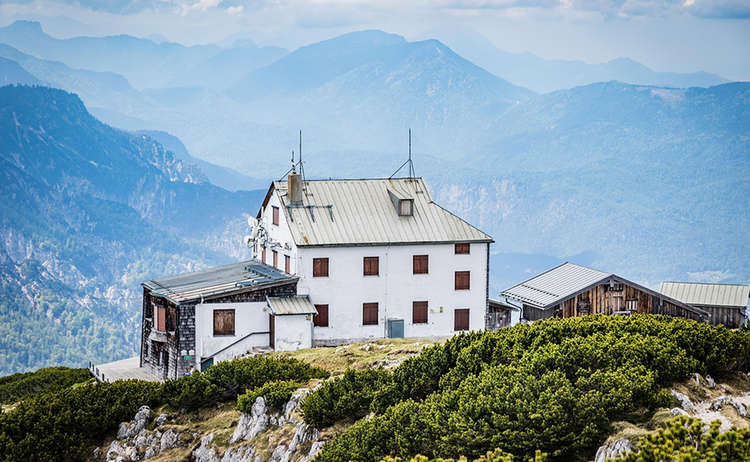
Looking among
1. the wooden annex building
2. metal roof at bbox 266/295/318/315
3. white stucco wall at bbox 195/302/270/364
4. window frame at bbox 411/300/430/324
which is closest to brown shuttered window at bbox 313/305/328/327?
metal roof at bbox 266/295/318/315

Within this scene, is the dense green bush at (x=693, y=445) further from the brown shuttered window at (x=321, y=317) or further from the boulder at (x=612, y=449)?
the brown shuttered window at (x=321, y=317)

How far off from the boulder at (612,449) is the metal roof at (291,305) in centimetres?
3261

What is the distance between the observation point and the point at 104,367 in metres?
60.6

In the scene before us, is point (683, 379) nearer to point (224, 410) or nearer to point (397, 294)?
point (224, 410)

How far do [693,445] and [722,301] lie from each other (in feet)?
142

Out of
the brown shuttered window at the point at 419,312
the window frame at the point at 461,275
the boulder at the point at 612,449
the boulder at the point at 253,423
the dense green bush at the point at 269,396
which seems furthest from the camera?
the window frame at the point at 461,275

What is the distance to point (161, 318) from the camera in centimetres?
5538

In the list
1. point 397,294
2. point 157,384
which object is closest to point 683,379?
point 157,384

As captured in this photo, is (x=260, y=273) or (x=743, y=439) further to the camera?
(x=260, y=273)

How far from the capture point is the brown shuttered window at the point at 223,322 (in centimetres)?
5384

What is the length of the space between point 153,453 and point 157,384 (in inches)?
216

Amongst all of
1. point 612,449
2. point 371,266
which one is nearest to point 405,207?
point 371,266

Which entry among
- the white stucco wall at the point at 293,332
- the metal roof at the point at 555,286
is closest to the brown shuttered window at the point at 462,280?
the metal roof at the point at 555,286

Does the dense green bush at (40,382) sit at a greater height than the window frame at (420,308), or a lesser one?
lesser
